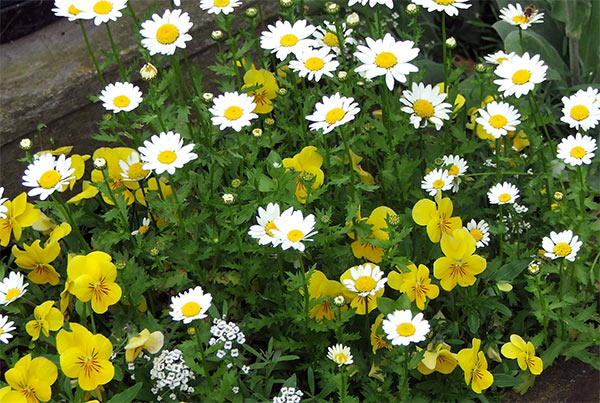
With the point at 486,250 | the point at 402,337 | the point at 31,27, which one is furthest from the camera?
the point at 31,27

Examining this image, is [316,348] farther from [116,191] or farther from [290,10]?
[290,10]

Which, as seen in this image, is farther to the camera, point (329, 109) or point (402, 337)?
point (329, 109)

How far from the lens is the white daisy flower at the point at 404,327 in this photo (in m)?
2.00

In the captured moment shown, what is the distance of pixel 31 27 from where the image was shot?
3.35m

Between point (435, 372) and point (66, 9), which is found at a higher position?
point (66, 9)

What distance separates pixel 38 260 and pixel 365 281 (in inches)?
37.8

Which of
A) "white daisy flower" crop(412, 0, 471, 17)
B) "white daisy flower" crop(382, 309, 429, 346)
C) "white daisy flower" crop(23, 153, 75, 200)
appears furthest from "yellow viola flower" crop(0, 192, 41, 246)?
"white daisy flower" crop(412, 0, 471, 17)

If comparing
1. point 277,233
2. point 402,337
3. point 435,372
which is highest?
point 277,233

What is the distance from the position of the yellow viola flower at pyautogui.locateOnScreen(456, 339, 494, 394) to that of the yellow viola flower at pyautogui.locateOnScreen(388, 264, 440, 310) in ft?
0.53

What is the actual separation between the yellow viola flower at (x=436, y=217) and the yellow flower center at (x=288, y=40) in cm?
57

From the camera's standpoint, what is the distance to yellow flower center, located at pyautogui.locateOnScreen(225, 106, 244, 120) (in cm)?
229

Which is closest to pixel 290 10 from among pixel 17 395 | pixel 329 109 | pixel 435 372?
pixel 329 109

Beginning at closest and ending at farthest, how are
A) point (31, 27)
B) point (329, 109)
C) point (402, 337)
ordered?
1. point (402, 337)
2. point (329, 109)
3. point (31, 27)

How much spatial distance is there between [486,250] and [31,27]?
1930 mm
